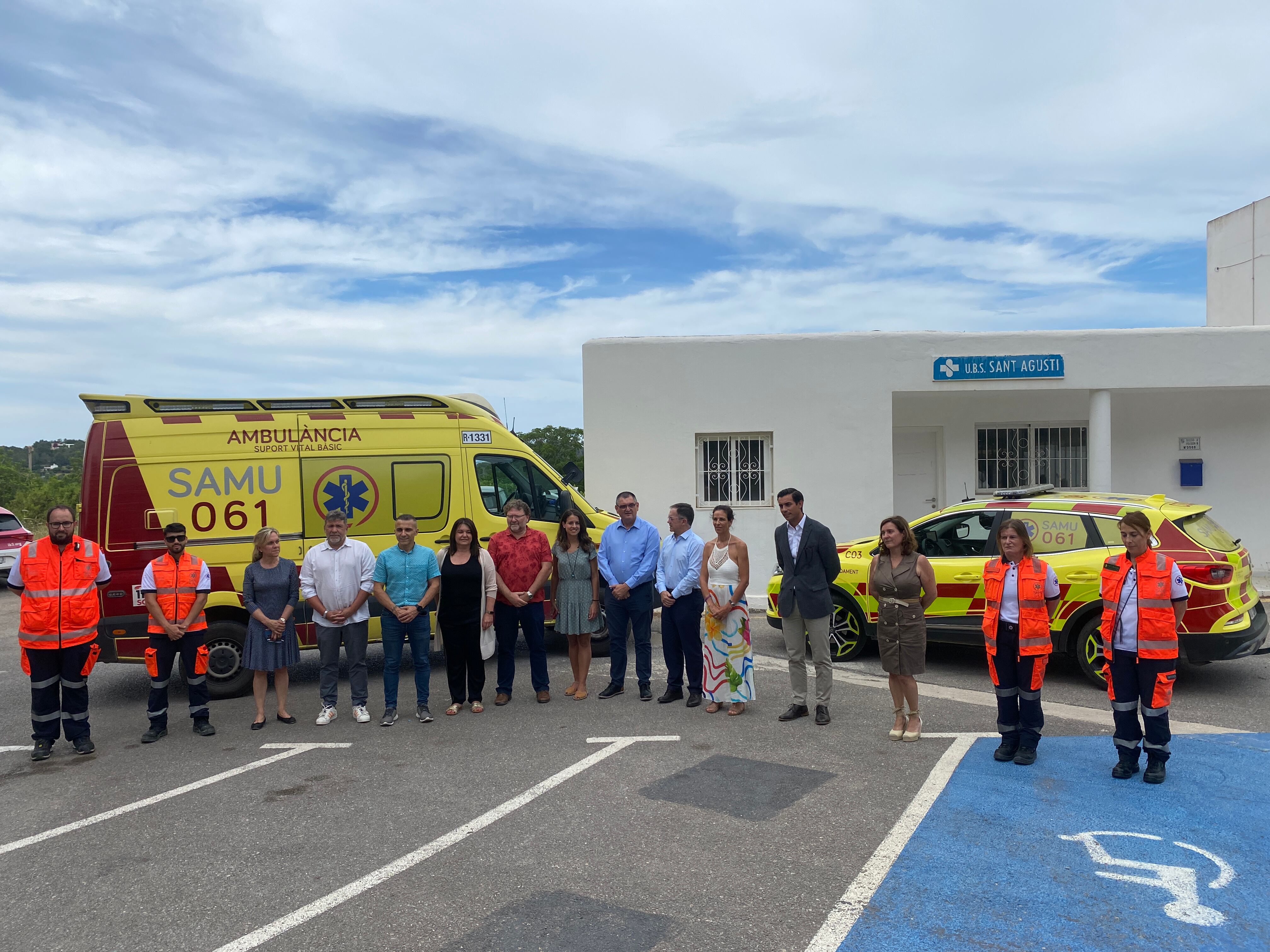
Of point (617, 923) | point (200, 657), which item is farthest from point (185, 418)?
point (617, 923)

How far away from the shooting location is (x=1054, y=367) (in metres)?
13.4

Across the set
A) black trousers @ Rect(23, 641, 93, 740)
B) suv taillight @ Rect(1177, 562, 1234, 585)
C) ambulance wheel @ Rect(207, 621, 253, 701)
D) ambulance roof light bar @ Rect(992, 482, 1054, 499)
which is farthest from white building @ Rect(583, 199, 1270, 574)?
black trousers @ Rect(23, 641, 93, 740)

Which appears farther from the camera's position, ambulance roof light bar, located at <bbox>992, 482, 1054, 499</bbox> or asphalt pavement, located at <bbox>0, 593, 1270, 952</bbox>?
ambulance roof light bar, located at <bbox>992, 482, 1054, 499</bbox>

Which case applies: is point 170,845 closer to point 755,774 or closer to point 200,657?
point 200,657

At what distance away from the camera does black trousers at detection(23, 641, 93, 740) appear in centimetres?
646

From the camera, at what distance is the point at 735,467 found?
44.9 ft

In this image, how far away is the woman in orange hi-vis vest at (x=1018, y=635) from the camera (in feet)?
18.8

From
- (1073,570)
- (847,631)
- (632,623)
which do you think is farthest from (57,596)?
(1073,570)

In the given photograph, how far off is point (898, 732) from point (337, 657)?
13.9 feet

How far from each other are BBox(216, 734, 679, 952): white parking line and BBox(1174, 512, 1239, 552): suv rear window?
487cm

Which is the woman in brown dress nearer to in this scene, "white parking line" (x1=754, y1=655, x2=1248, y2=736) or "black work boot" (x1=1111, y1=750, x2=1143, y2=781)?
"white parking line" (x1=754, y1=655, x2=1248, y2=736)

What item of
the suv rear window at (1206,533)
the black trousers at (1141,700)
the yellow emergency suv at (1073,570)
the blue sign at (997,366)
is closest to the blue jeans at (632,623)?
the yellow emergency suv at (1073,570)

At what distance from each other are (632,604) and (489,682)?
1.84m

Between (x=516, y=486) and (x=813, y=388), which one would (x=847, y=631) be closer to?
(x=516, y=486)
